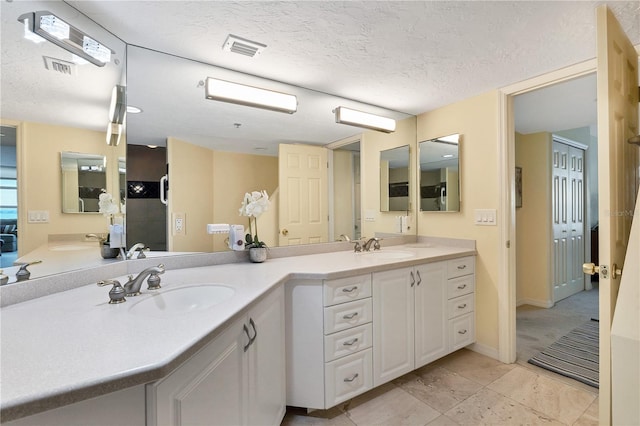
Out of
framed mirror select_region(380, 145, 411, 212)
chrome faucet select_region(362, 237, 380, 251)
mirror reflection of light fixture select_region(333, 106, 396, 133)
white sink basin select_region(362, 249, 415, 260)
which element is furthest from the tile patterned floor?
mirror reflection of light fixture select_region(333, 106, 396, 133)

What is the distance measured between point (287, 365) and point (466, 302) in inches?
62.1

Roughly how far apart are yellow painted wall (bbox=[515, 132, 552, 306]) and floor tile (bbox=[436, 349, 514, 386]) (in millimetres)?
1748

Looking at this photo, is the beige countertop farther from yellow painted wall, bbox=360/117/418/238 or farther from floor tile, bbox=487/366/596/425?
floor tile, bbox=487/366/596/425

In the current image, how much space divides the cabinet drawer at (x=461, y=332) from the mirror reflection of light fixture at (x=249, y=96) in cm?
208

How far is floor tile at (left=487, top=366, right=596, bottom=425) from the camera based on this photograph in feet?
5.48

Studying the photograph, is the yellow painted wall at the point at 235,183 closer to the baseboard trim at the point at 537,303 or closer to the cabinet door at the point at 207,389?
the cabinet door at the point at 207,389

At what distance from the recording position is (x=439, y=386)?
192 cm

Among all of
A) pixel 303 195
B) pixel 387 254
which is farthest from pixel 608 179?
pixel 303 195

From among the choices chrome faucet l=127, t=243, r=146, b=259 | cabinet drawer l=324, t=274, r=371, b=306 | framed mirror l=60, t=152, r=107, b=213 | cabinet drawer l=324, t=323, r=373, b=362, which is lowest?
cabinet drawer l=324, t=323, r=373, b=362

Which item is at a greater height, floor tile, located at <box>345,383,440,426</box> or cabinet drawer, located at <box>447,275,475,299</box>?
cabinet drawer, located at <box>447,275,475,299</box>

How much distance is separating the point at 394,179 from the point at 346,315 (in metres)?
1.63

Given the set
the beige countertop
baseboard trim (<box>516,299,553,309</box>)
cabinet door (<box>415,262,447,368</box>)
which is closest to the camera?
the beige countertop

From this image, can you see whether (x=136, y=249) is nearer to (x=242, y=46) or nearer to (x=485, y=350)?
(x=242, y=46)

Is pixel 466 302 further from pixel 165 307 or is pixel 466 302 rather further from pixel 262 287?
pixel 165 307
